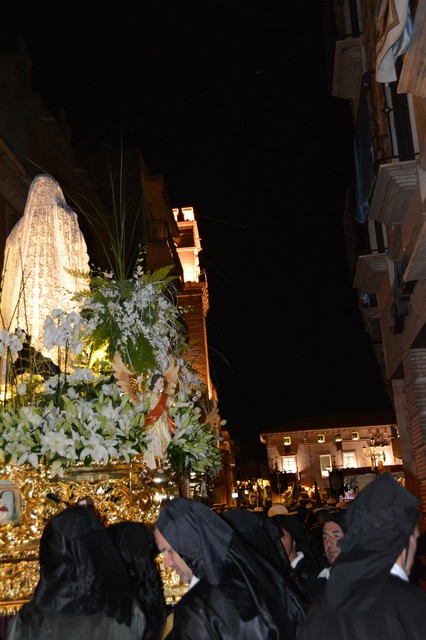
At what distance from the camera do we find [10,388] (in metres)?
5.59

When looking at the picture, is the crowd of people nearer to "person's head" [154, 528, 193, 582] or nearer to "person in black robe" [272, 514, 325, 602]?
"person's head" [154, 528, 193, 582]

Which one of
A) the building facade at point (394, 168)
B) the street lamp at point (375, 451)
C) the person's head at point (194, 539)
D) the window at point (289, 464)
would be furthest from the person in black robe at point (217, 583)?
the window at point (289, 464)

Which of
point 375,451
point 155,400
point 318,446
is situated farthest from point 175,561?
point 318,446

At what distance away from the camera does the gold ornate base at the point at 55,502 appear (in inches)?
172

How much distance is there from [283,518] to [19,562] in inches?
100

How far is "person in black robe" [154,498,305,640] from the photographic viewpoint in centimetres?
294

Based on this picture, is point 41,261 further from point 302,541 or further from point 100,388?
point 302,541

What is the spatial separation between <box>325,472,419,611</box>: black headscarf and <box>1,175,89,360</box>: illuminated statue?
415 centimetres

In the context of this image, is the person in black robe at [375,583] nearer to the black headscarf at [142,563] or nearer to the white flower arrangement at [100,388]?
the black headscarf at [142,563]

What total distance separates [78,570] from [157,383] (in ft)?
6.14

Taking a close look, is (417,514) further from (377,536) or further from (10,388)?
(10,388)

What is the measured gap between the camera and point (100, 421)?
15.6 feet

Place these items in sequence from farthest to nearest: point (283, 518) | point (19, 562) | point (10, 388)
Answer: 1. point (283, 518)
2. point (10, 388)
3. point (19, 562)

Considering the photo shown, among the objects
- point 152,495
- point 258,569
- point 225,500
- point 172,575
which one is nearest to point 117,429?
point 152,495
